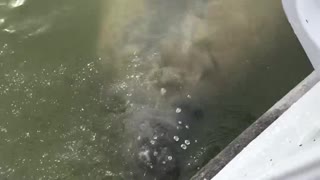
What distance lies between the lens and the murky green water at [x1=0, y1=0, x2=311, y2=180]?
7.61 ft

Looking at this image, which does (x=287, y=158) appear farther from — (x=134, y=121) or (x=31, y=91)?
(x=31, y=91)

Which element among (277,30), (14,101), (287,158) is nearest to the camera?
(287,158)

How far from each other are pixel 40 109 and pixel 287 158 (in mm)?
1287

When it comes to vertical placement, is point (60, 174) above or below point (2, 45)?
below

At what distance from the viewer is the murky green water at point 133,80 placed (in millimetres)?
2318

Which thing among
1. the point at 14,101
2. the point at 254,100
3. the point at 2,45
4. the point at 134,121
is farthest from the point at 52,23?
the point at 254,100

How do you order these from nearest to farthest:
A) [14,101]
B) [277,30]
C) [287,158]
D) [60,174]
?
[287,158] → [60,174] → [14,101] → [277,30]

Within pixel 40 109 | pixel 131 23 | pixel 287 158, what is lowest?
pixel 40 109

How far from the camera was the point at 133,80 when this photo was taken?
2465 millimetres

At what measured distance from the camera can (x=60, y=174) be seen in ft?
7.49

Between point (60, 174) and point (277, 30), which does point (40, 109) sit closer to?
point (60, 174)

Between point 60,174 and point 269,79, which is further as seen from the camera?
point 269,79

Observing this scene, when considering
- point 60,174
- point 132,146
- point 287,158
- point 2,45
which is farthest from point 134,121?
point 287,158

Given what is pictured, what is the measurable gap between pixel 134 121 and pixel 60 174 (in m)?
0.36
